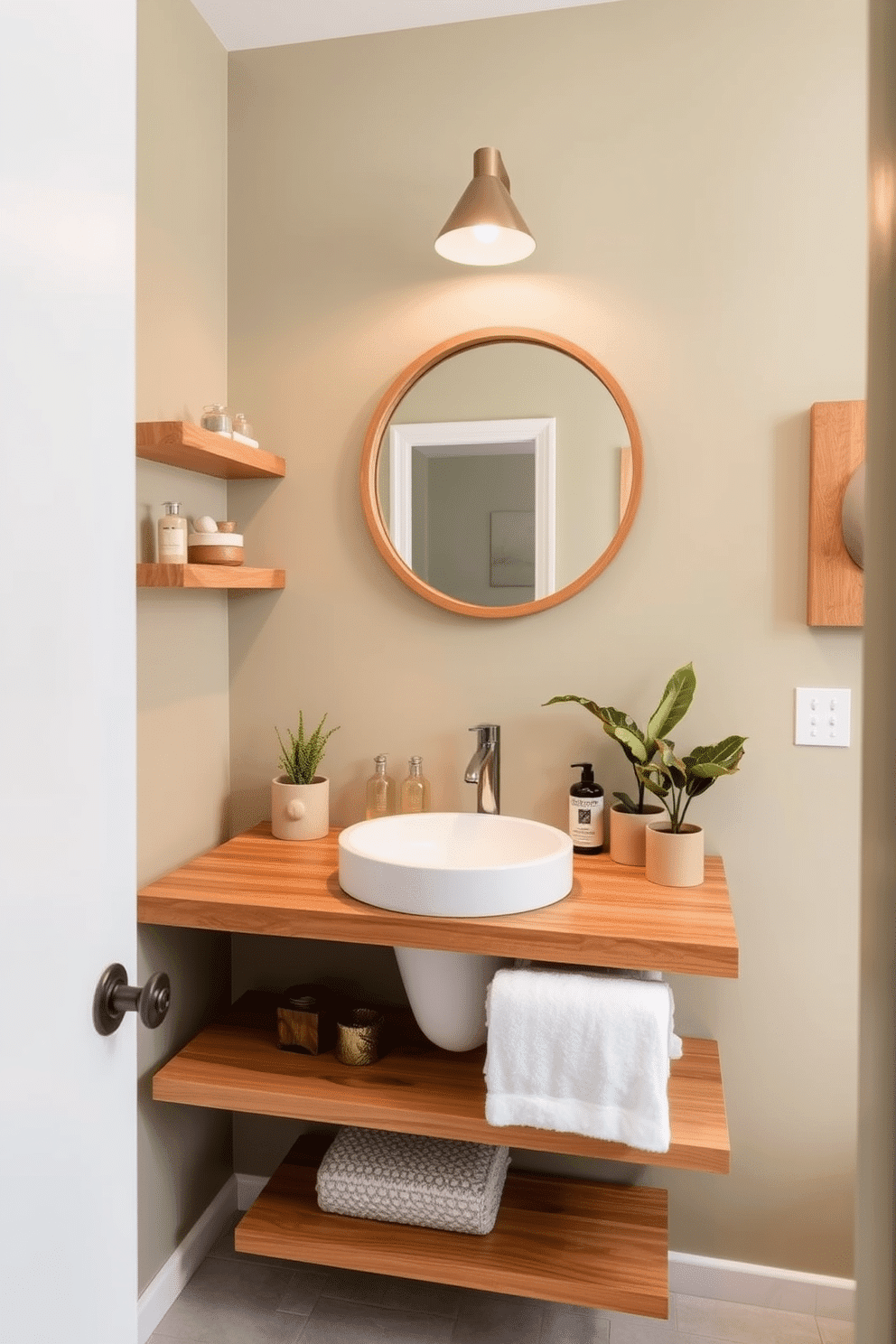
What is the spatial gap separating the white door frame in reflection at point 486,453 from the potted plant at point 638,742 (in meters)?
0.31

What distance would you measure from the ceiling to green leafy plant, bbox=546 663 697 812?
1372 millimetres

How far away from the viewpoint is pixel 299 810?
6.56 ft

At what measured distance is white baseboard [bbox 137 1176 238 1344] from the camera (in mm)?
1806

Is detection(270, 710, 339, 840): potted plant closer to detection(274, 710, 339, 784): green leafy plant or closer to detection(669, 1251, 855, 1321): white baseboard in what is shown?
detection(274, 710, 339, 784): green leafy plant

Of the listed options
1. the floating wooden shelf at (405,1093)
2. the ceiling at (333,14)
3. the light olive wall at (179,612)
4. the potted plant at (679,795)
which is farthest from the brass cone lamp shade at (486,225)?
the floating wooden shelf at (405,1093)

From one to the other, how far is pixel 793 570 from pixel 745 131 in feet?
2.80

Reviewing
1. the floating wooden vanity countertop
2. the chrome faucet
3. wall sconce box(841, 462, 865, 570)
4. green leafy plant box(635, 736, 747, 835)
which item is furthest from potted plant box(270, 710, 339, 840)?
wall sconce box(841, 462, 865, 570)

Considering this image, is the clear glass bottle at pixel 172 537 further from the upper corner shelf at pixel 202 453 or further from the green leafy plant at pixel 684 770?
the green leafy plant at pixel 684 770

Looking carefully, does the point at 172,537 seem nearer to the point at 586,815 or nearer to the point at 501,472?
the point at 501,472

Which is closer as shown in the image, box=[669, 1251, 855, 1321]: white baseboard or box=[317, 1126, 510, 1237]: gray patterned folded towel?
box=[317, 1126, 510, 1237]: gray patterned folded towel

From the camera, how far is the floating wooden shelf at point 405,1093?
5.10ft
